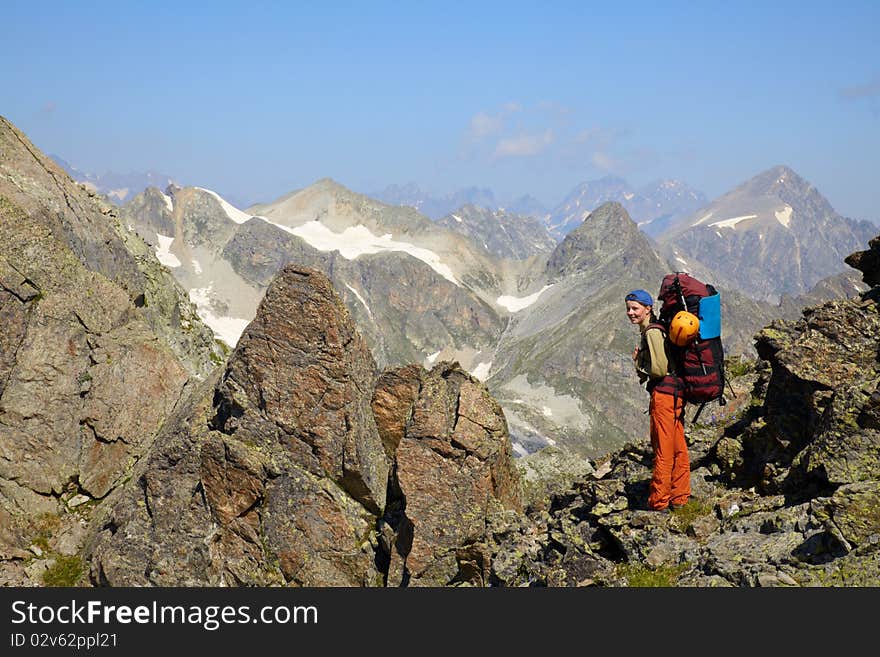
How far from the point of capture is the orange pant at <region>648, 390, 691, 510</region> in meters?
15.4

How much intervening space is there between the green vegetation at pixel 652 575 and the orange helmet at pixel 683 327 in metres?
4.74

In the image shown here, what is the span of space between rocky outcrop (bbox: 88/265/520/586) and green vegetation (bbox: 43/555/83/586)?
78cm

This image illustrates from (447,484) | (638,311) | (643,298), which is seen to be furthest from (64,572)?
(643,298)

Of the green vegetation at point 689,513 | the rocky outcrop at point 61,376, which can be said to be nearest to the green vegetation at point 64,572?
the rocky outcrop at point 61,376

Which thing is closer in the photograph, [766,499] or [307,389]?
[766,499]

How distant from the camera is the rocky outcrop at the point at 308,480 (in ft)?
73.8

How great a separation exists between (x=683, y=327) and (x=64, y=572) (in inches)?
885

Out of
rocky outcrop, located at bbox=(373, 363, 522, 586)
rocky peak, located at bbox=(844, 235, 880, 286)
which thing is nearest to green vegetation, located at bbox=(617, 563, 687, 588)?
rocky outcrop, located at bbox=(373, 363, 522, 586)

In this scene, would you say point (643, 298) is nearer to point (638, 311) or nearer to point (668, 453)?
point (638, 311)

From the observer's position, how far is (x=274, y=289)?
2586cm

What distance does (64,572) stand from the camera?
24.2 meters

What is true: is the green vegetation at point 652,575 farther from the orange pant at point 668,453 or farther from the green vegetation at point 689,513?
the orange pant at point 668,453

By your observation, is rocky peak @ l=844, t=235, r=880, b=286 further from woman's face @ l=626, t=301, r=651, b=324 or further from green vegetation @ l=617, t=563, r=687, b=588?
green vegetation @ l=617, t=563, r=687, b=588

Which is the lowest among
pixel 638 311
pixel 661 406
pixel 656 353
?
pixel 661 406
